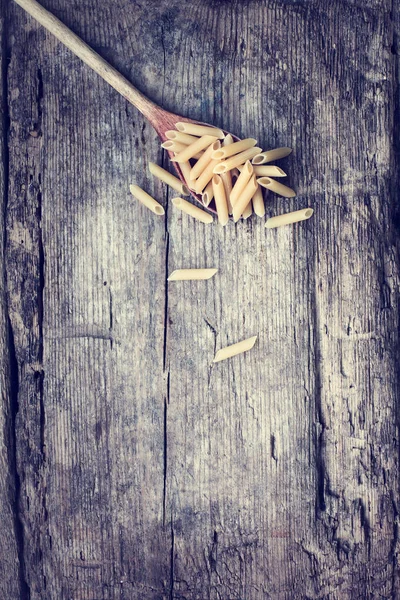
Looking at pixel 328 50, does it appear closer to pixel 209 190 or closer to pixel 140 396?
pixel 209 190

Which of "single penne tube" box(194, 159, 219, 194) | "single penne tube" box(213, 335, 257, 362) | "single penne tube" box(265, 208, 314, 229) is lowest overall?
"single penne tube" box(213, 335, 257, 362)

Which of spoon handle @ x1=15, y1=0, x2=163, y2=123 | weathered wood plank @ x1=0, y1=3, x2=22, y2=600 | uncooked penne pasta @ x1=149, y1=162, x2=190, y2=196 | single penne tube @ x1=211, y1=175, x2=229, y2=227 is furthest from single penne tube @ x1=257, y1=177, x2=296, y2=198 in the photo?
weathered wood plank @ x1=0, y1=3, x2=22, y2=600

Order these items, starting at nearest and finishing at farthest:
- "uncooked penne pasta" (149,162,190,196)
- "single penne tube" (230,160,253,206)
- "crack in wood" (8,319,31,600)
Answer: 1. "single penne tube" (230,160,253,206)
2. "uncooked penne pasta" (149,162,190,196)
3. "crack in wood" (8,319,31,600)

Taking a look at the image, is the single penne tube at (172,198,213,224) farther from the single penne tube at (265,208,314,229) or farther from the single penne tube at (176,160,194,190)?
the single penne tube at (265,208,314,229)

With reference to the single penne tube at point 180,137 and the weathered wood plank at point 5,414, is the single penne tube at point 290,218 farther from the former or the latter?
the weathered wood plank at point 5,414

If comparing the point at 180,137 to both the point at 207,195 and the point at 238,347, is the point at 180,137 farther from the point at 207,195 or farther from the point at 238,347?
the point at 238,347

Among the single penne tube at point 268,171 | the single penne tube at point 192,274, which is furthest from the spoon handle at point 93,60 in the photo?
the single penne tube at point 192,274

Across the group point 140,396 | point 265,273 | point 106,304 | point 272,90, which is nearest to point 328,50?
point 272,90
